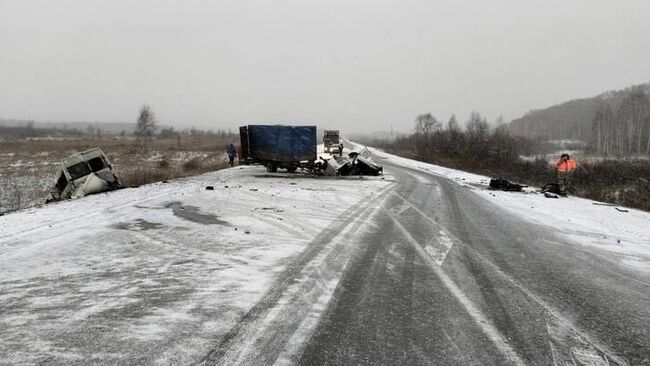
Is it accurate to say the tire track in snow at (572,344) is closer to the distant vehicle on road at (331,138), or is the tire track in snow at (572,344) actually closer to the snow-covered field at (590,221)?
the snow-covered field at (590,221)

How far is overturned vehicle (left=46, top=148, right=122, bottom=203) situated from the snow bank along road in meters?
4.66

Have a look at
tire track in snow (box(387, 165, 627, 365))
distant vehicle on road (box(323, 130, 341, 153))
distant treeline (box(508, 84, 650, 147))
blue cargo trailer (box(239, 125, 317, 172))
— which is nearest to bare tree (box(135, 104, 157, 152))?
distant vehicle on road (box(323, 130, 341, 153))

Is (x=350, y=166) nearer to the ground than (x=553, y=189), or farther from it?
farther from it

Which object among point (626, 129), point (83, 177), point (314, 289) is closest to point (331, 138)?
point (83, 177)

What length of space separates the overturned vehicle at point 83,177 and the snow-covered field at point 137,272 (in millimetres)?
3506

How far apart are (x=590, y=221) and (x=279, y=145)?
15.0 meters

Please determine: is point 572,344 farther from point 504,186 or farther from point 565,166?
point 504,186

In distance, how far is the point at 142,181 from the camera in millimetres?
19047

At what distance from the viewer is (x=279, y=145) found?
2256 cm

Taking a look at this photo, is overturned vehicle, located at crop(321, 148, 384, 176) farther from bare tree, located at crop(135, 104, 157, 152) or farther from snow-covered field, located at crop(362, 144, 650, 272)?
bare tree, located at crop(135, 104, 157, 152)

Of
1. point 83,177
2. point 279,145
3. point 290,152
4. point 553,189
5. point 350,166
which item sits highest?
point 279,145

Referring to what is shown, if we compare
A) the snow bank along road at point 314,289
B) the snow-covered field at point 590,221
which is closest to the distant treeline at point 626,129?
the snow-covered field at point 590,221

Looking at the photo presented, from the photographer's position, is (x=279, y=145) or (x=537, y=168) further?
(x=537, y=168)

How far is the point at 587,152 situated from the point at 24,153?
98067 millimetres
